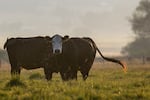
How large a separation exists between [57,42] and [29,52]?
5.64ft

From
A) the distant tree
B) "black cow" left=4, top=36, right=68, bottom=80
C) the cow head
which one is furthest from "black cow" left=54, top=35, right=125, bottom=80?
the distant tree

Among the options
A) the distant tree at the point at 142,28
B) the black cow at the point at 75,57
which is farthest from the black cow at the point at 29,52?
the distant tree at the point at 142,28

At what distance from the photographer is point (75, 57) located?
18609 mm

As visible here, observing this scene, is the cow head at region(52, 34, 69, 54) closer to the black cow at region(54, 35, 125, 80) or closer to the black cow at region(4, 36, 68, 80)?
the black cow at region(54, 35, 125, 80)

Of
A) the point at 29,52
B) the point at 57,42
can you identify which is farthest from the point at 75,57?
the point at 29,52

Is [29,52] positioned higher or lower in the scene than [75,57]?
higher

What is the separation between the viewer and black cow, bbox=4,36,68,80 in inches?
752

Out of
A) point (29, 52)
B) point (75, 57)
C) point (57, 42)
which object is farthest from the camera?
point (29, 52)

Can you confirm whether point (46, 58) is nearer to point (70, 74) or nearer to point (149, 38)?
point (70, 74)

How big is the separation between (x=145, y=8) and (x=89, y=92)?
7419cm

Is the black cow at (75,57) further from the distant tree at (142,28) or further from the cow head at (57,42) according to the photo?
the distant tree at (142,28)

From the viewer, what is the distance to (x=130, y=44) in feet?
313

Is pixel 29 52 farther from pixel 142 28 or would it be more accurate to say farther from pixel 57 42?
pixel 142 28

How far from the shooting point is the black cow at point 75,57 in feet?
60.3
